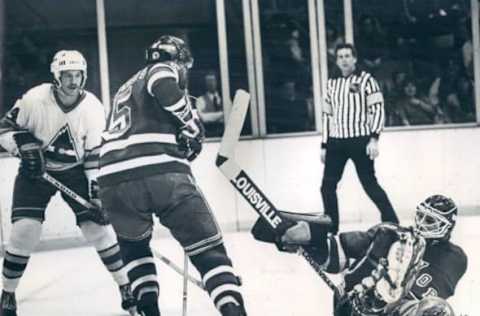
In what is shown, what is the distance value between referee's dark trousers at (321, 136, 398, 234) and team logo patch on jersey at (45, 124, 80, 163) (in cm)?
69

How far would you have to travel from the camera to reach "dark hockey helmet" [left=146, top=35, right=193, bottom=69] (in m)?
1.75

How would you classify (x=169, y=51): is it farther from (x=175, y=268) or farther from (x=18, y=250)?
(x=18, y=250)

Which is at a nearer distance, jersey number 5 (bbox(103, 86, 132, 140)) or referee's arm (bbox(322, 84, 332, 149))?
jersey number 5 (bbox(103, 86, 132, 140))

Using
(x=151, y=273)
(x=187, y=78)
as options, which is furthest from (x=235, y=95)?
(x=151, y=273)

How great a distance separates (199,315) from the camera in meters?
1.81

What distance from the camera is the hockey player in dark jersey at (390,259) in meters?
1.76

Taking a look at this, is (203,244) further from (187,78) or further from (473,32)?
(473,32)

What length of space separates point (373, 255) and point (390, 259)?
46mm

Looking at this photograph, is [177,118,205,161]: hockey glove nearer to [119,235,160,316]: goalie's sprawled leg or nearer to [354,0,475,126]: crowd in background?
[119,235,160,316]: goalie's sprawled leg

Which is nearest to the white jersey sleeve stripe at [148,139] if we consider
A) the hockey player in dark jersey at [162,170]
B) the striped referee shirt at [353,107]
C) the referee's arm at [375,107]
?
the hockey player in dark jersey at [162,170]

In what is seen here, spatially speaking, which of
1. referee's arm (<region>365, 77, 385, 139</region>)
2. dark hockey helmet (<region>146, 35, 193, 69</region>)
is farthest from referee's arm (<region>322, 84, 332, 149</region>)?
dark hockey helmet (<region>146, 35, 193, 69</region>)

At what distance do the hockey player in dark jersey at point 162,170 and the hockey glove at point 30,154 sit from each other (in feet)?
0.64

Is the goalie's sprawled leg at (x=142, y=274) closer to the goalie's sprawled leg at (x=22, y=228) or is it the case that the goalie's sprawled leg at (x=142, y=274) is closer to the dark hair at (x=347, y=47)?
the goalie's sprawled leg at (x=22, y=228)

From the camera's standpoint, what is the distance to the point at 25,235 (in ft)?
6.02
